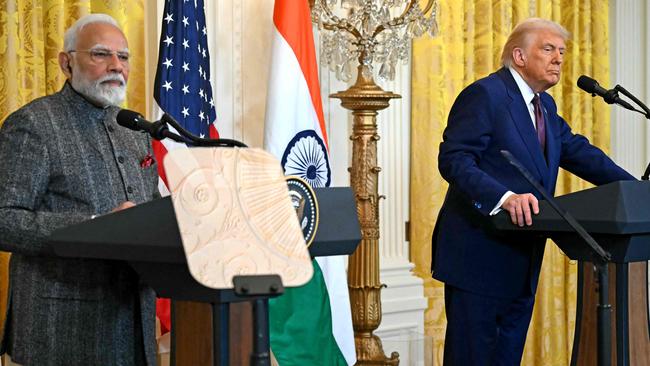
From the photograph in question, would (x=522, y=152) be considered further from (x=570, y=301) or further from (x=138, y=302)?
(x=570, y=301)

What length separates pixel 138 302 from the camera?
258 cm

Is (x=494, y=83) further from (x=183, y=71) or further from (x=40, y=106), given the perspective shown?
(x=40, y=106)

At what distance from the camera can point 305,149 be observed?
418 centimetres

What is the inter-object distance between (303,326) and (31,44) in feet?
4.98

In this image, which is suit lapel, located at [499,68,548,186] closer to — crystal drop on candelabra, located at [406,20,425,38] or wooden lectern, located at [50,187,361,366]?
crystal drop on candelabra, located at [406,20,425,38]

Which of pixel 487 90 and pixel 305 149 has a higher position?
pixel 487 90

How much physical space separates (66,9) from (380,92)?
138cm

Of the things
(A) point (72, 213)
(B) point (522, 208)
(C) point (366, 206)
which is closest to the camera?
(A) point (72, 213)

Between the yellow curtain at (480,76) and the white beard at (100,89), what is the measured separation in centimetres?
289

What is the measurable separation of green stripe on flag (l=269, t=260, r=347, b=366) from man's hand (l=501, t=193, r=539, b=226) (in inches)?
43.7

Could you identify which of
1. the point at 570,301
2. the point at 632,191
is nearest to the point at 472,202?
the point at 632,191

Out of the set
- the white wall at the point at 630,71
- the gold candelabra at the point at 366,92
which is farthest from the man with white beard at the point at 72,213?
the white wall at the point at 630,71

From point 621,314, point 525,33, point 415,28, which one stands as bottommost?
point 621,314

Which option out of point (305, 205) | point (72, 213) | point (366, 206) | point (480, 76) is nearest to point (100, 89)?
point (72, 213)
